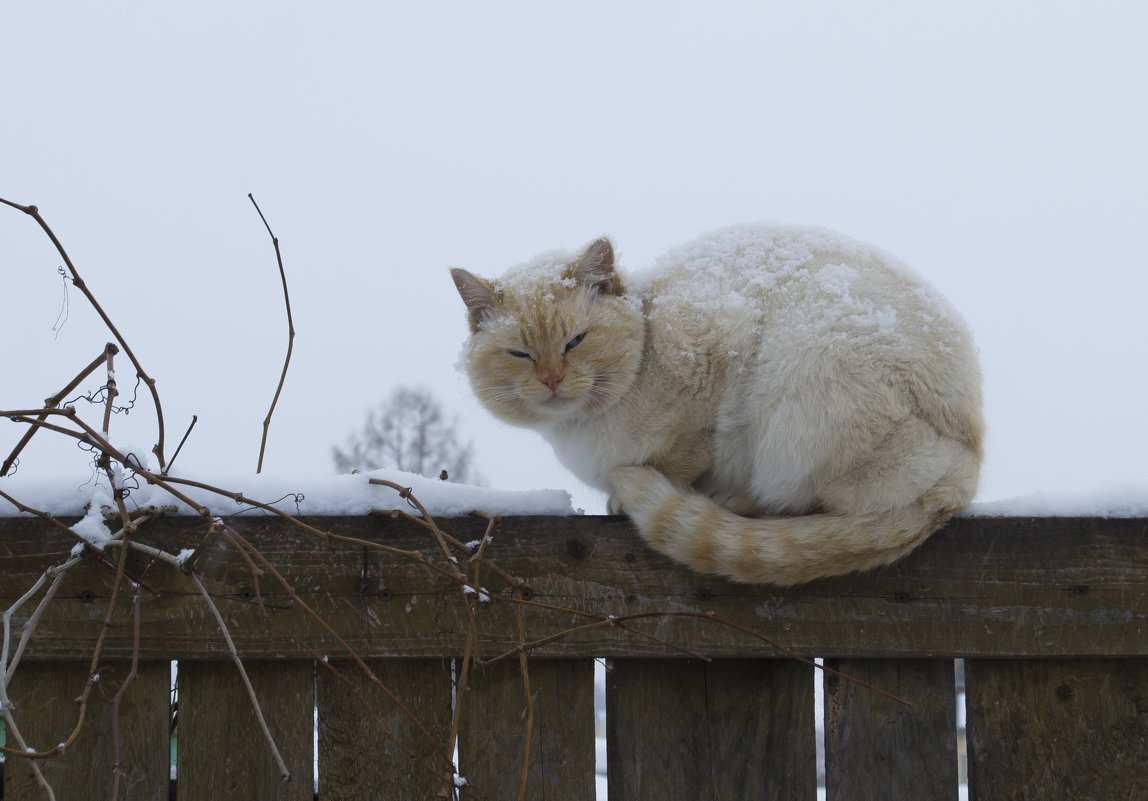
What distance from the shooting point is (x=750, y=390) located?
7.00ft

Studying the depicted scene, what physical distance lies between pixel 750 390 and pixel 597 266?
0.57 meters

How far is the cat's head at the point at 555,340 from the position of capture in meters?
2.28

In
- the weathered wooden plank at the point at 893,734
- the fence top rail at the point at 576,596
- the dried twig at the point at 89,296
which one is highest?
the dried twig at the point at 89,296

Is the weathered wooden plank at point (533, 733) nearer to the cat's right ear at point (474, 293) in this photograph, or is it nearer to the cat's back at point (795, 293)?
the cat's back at point (795, 293)

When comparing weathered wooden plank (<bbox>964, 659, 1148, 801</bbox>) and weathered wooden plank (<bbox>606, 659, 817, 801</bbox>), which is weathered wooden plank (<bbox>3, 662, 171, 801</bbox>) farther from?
weathered wooden plank (<bbox>964, 659, 1148, 801</bbox>)

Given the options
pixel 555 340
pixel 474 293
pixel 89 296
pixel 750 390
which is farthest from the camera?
pixel 474 293

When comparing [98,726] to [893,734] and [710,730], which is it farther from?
[893,734]

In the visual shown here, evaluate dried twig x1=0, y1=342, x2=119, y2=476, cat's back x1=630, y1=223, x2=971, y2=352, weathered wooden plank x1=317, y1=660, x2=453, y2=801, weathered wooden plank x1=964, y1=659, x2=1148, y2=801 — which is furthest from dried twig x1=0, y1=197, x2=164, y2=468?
weathered wooden plank x1=964, y1=659, x2=1148, y2=801

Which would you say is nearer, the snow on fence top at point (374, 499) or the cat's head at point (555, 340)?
the snow on fence top at point (374, 499)

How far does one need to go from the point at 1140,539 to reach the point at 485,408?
1655 millimetres

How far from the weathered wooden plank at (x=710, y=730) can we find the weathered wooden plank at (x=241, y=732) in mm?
656

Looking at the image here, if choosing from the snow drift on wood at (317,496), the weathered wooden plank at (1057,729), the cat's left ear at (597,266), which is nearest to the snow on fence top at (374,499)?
the snow drift on wood at (317,496)

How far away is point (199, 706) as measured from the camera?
178 centimetres

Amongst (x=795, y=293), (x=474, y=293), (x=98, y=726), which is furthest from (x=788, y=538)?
(x=98, y=726)
